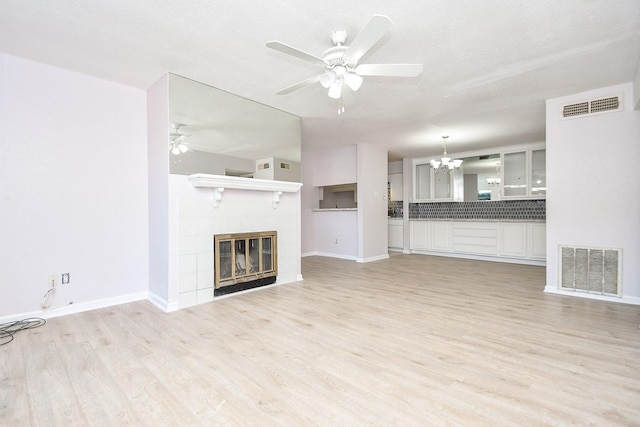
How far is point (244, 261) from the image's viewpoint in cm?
393

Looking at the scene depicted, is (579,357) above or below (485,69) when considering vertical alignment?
below

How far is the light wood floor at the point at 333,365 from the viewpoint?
1.54 meters

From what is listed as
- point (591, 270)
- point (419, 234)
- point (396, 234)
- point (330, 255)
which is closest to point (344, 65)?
point (591, 270)

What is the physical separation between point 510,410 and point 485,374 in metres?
0.35

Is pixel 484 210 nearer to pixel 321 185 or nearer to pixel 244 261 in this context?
pixel 321 185

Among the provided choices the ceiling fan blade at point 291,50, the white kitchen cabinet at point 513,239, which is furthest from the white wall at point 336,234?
the ceiling fan blade at point 291,50

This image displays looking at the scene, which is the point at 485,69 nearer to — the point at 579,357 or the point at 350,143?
the point at 579,357

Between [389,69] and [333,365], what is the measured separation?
2.19m

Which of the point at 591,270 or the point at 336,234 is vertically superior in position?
the point at 336,234

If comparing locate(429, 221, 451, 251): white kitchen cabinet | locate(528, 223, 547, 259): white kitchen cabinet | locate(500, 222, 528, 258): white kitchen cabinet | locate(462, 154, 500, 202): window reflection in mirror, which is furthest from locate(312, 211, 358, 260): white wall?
locate(528, 223, 547, 259): white kitchen cabinet

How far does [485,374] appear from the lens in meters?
1.90

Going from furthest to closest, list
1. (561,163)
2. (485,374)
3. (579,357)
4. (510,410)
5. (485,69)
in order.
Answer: (561,163) → (485,69) → (579,357) → (485,374) → (510,410)

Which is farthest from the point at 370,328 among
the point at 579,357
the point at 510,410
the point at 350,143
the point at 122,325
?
the point at 350,143

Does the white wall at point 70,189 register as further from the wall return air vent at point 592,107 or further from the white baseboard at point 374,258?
the wall return air vent at point 592,107
